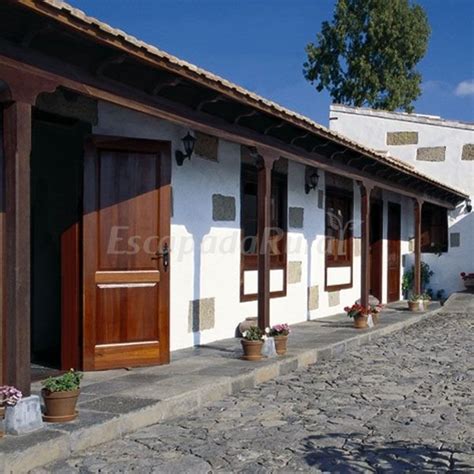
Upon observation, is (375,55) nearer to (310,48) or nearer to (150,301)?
(310,48)

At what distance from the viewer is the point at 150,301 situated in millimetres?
6828

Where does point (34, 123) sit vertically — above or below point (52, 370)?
above

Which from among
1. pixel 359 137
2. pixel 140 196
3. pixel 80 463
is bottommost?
pixel 80 463

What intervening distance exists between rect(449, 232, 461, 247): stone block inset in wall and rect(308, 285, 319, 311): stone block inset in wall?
6534 millimetres

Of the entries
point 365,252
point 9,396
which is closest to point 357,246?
point 365,252

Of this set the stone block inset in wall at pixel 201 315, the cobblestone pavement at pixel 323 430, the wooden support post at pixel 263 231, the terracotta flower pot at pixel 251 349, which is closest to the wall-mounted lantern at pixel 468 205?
the cobblestone pavement at pixel 323 430

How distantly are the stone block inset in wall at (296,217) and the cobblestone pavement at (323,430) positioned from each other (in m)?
3.31

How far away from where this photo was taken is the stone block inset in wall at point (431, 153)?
665 inches

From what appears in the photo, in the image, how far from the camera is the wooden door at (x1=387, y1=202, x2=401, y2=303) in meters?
15.3

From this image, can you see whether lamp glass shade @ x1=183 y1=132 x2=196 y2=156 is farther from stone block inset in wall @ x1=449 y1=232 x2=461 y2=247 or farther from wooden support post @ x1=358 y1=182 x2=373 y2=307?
stone block inset in wall @ x1=449 y1=232 x2=461 y2=247

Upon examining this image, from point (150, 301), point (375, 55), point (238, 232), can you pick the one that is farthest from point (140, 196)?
point (375, 55)

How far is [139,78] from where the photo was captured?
221 inches

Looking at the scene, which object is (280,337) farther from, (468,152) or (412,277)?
(468,152)

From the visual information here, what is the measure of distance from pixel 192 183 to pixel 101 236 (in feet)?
5.85
